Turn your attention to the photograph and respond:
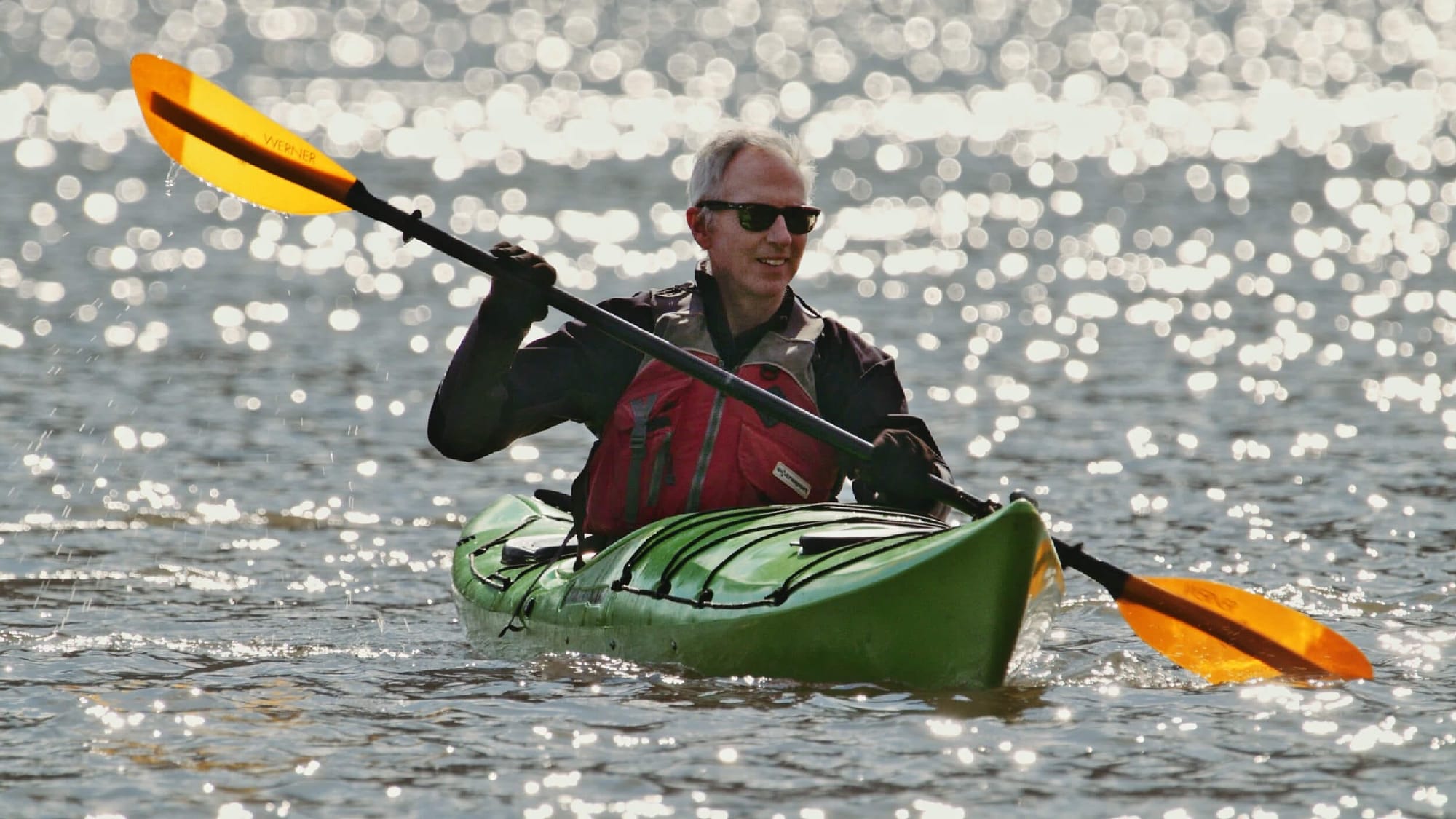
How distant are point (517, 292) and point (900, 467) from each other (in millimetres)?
1245

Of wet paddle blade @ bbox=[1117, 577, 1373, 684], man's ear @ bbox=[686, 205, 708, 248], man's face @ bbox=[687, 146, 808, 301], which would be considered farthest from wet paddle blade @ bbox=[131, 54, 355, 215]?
wet paddle blade @ bbox=[1117, 577, 1373, 684]

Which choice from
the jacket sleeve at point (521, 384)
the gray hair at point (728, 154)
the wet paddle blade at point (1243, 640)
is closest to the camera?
the jacket sleeve at point (521, 384)

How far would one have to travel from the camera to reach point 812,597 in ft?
18.5

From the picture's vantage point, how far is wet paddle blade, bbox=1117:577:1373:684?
6281 mm

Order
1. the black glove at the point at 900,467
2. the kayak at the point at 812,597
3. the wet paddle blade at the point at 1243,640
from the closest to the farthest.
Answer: the kayak at the point at 812,597 → the black glove at the point at 900,467 → the wet paddle blade at the point at 1243,640

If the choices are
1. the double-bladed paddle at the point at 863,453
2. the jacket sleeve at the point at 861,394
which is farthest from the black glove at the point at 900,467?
the jacket sleeve at the point at 861,394

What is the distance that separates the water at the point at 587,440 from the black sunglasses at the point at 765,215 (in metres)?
1.45

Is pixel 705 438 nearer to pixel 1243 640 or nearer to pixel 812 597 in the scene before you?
pixel 812 597

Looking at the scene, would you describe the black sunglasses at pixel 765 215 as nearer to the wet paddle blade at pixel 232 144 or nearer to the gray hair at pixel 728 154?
the gray hair at pixel 728 154

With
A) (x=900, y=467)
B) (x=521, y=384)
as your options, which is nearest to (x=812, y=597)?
(x=900, y=467)

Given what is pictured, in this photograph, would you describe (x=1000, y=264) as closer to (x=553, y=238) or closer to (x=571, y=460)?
(x=553, y=238)

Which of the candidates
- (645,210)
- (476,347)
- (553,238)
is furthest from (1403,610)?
(645,210)

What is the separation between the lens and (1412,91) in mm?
46656

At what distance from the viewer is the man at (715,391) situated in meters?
6.34
